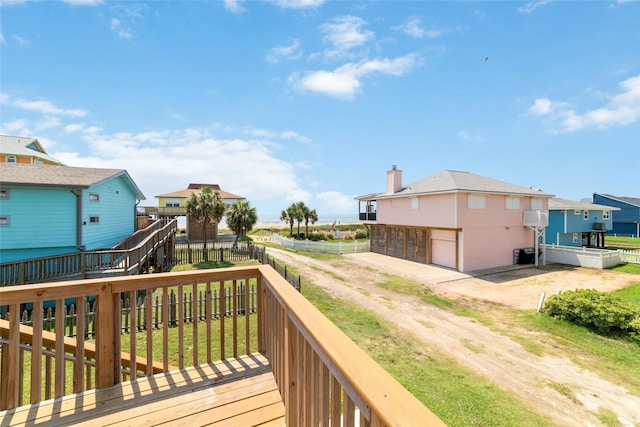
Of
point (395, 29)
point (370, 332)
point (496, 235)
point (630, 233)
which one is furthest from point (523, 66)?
point (630, 233)

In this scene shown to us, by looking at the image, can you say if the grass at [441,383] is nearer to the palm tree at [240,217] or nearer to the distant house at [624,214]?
the palm tree at [240,217]

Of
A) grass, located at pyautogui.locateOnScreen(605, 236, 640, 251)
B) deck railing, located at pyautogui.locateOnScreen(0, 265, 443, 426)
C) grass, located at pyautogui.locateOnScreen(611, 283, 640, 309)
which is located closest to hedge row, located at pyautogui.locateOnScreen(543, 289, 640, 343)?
grass, located at pyautogui.locateOnScreen(611, 283, 640, 309)

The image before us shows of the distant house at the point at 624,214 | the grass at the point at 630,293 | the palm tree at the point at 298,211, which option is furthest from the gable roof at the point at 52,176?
the distant house at the point at 624,214

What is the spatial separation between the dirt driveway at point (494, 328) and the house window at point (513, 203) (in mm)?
4264

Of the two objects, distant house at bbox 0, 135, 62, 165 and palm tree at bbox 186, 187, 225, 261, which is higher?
distant house at bbox 0, 135, 62, 165

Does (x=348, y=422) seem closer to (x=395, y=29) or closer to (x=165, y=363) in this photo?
(x=165, y=363)

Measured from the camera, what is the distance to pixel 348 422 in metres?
1.11

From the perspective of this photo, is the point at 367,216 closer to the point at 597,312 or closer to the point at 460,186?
the point at 460,186

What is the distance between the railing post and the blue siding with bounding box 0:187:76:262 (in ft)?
42.3

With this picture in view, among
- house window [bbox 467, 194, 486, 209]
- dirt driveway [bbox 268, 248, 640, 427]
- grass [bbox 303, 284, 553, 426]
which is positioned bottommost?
dirt driveway [bbox 268, 248, 640, 427]

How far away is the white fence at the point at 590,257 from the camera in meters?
16.3

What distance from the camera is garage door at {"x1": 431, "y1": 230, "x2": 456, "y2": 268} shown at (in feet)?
55.4

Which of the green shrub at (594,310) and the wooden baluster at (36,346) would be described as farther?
the green shrub at (594,310)

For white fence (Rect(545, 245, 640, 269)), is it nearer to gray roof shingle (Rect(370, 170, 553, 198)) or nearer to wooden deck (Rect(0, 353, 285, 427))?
gray roof shingle (Rect(370, 170, 553, 198))
